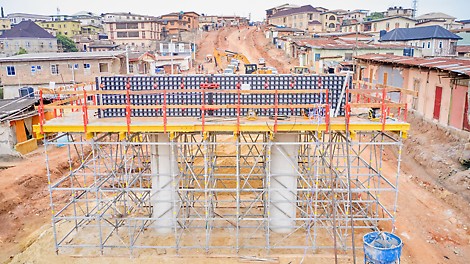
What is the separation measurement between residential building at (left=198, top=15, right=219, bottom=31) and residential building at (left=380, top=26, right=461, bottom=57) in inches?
2166

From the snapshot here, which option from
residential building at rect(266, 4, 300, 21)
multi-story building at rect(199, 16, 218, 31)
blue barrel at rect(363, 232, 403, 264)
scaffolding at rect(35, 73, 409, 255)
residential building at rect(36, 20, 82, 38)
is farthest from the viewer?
residential building at rect(266, 4, 300, 21)

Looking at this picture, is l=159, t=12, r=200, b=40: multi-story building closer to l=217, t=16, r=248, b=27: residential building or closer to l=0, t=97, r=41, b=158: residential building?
l=217, t=16, r=248, b=27: residential building

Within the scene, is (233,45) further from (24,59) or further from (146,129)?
(146,129)

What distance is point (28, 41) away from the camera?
69062mm

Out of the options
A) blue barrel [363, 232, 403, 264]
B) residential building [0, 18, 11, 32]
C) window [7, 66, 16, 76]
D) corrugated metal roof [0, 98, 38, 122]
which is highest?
residential building [0, 18, 11, 32]

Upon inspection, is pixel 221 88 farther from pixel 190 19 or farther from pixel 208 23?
pixel 208 23

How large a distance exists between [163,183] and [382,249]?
29.7 ft

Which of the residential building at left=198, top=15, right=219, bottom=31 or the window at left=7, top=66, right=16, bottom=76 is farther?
the residential building at left=198, top=15, right=219, bottom=31

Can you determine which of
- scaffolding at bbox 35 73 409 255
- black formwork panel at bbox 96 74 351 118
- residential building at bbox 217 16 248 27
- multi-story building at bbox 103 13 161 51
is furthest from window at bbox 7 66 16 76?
residential building at bbox 217 16 248 27

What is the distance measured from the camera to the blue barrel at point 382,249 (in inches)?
469

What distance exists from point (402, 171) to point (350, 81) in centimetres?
1306

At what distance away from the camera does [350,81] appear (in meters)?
16.5

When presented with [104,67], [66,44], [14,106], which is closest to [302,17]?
[66,44]

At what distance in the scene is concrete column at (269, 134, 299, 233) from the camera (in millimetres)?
16594
